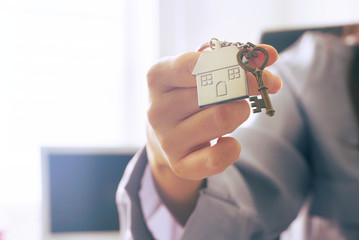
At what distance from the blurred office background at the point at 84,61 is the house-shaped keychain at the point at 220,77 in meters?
0.78

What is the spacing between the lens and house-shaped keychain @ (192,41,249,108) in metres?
0.18

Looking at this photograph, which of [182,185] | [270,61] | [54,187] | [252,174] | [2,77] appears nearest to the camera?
[270,61]

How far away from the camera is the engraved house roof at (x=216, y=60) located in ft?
0.60

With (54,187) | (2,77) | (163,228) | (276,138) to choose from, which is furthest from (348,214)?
(2,77)

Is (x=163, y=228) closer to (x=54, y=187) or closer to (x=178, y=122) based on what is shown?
(x=178, y=122)

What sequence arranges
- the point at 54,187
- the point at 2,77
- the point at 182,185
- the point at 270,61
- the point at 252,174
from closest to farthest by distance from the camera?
the point at 270,61 → the point at 182,185 → the point at 252,174 → the point at 54,187 → the point at 2,77

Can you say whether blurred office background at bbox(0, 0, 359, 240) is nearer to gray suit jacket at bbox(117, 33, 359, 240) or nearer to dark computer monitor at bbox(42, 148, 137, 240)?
dark computer monitor at bbox(42, 148, 137, 240)

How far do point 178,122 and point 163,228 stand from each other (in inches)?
6.2

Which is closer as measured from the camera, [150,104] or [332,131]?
[150,104]

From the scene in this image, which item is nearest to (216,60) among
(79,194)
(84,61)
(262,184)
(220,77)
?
(220,77)

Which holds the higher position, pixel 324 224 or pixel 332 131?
pixel 332 131

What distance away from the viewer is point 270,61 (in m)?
0.19

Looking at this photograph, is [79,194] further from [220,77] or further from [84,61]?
[220,77]

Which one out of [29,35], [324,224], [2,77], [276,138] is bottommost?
[324,224]
